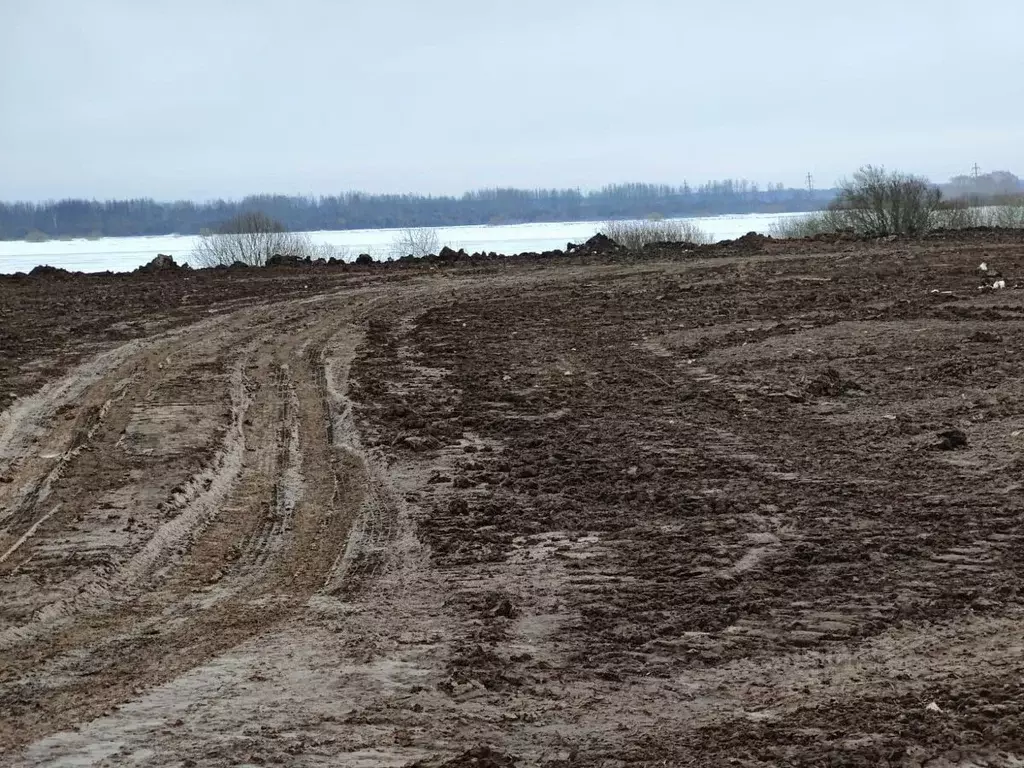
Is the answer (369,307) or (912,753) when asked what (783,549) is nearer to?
(912,753)

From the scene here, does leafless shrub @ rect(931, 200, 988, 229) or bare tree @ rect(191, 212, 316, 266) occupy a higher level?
bare tree @ rect(191, 212, 316, 266)

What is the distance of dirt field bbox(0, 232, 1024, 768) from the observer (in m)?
4.51

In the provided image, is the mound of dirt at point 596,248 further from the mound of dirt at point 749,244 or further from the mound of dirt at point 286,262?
the mound of dirt at point 286,262

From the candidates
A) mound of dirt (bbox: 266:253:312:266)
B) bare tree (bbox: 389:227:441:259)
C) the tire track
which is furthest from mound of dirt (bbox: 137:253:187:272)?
the tire track

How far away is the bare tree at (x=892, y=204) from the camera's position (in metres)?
41.6

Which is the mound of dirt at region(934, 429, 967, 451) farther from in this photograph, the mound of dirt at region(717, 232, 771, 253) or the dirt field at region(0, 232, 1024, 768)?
the mound of dirt at region(717, 232, 771, 253)

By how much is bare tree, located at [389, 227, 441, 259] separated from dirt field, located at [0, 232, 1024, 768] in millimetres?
33269

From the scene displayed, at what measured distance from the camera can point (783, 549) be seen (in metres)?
6.61

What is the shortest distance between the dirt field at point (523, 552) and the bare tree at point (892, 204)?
27746 millimetres

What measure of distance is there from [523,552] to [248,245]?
4280cm

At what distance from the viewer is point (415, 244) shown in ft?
164

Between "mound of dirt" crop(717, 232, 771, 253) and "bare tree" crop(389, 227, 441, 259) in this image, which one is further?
"bare tree" crop(389, 227, 441, 259)

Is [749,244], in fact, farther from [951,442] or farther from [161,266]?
[951,442]

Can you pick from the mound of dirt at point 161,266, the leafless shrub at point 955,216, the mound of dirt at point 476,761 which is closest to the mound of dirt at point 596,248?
the mound of dirt at point 161,266
